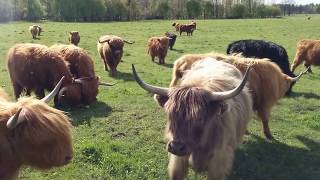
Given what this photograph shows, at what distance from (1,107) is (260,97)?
4763mm

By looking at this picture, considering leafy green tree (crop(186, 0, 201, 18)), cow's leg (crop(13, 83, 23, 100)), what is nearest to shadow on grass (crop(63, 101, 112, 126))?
cow's leg (crop(13, 83, 23, 100))

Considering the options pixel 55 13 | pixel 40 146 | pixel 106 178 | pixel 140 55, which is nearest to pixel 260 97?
pixel 106 178

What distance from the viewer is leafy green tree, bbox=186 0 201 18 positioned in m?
73.0

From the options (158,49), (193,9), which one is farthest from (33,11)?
(158,49)

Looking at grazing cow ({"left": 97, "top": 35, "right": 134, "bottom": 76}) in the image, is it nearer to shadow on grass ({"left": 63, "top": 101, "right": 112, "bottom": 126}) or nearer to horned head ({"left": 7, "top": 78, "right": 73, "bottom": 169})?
shadow on grass ({"left": 63, "top": 101, "right": 112, "bottom": 126})

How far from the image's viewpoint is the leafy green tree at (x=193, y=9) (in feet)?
240

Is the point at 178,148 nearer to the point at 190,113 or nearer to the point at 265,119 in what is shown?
the point at 190,113

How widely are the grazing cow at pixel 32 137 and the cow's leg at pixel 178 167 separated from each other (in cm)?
140

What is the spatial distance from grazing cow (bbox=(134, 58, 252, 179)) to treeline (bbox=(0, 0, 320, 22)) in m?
48.5

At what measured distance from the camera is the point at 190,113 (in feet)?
14.5

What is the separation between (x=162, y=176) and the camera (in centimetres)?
603

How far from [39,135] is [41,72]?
5.52m

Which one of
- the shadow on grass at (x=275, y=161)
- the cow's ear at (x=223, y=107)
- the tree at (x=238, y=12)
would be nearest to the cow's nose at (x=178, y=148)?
the cow's ear at (x=223, y=107)

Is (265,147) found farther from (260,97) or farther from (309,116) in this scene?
(309,116)
